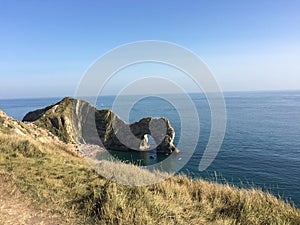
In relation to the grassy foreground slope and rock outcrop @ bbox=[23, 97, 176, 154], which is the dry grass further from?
rock outcrop @ bbox=[23, 97, 176, 154]

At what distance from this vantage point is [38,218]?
438 centimetres

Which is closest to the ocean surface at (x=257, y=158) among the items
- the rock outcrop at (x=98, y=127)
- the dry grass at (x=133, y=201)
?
the rock outcrop at (x=98, y=127)

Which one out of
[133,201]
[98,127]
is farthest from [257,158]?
[98,127]

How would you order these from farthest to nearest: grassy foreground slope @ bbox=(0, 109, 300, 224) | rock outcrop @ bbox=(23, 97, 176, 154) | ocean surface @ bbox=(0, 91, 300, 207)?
rock outcrop @ bbox=(23, 97, 176, 154), ocean surface @ bbox=(0, 91, 300, 207), grassy foreground slope @ bbox=(0, 109, 300, 224)

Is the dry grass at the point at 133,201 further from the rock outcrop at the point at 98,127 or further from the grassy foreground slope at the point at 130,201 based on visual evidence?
the rock outcrop at the point at 98,127

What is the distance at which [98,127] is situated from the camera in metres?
69.6

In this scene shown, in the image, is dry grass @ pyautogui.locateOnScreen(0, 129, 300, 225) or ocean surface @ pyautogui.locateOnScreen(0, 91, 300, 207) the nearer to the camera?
dry grass @ pyautogui.locateOnScreen(0, 129, 300, 225)

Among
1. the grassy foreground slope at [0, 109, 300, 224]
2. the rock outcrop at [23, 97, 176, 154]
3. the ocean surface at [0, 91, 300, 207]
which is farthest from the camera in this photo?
the rock outcrop at [23, 97, 176, 154]

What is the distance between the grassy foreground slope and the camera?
4621 millimetres

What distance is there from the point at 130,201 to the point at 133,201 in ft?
0.25

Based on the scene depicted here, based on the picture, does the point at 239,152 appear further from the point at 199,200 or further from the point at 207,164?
the point at 199,200

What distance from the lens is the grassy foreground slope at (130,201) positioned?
4.62m

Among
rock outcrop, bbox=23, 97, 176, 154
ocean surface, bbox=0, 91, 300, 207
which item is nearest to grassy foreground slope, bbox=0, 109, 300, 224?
ocean surface, bbox=0, 91, 300, 207

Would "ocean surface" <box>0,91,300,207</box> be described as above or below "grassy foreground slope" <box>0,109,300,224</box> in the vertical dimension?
below
